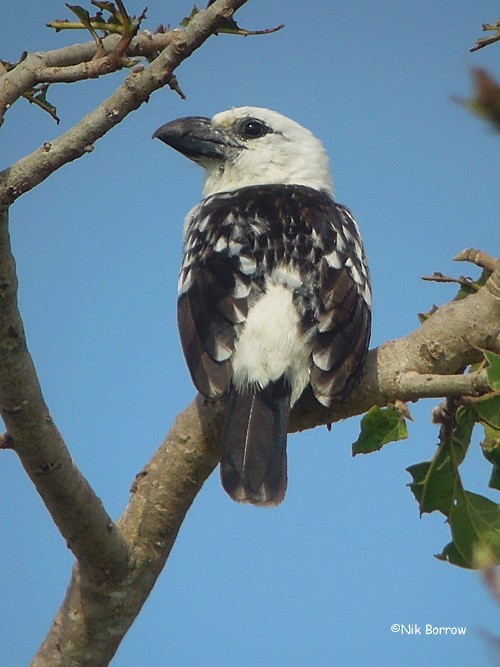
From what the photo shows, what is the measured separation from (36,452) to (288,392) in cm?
129

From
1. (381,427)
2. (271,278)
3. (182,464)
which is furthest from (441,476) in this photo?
(271,278)

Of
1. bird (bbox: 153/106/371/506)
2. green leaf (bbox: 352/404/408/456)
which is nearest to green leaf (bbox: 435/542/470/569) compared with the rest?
green leaf (bbox: 352/404/408/456)

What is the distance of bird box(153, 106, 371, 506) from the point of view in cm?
398

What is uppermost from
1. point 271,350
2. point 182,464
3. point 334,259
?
point 334,259

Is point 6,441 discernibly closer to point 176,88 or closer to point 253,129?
point 176,88

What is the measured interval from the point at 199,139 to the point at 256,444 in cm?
270

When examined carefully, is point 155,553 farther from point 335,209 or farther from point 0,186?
point 335,209

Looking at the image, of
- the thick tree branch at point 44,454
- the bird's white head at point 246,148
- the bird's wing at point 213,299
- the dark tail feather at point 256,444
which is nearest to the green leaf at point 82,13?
the thick tree branch at point 44,454

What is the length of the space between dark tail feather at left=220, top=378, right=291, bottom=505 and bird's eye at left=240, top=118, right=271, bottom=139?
2.52 metres

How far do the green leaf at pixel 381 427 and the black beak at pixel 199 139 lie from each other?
9.55 feet

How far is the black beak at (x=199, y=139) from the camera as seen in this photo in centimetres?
588

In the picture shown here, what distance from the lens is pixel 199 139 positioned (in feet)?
19.5

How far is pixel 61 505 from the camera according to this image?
3.48 meters

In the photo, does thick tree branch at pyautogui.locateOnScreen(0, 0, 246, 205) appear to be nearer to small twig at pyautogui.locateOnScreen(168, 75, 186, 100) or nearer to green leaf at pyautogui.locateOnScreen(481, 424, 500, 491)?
small twig at pyautogui.locateOnScreen(168, 75, 186, 100)
